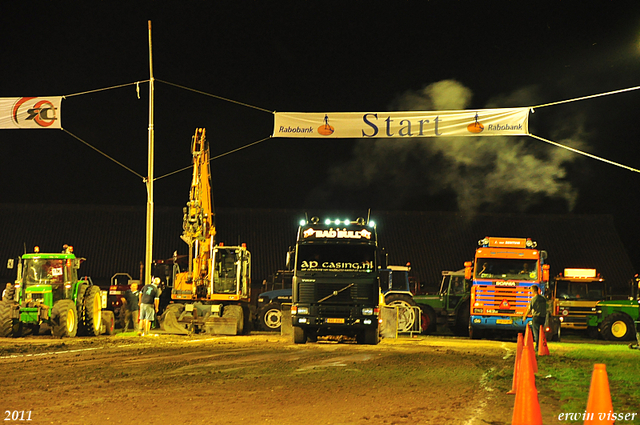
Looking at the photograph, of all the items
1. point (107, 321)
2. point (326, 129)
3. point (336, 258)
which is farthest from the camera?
point (107, 321)

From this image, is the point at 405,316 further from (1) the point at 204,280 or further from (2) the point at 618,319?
(2) the point at 618,319

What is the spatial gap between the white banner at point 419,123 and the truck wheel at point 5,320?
10739mm

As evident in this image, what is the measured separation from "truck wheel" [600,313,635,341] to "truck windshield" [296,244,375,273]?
45.5 feet

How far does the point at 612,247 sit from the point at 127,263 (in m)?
29.9

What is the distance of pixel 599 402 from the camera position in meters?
6.63

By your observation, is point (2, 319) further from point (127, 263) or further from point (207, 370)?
point (127, 263)

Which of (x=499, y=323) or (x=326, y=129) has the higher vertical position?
(x=326, y=129)

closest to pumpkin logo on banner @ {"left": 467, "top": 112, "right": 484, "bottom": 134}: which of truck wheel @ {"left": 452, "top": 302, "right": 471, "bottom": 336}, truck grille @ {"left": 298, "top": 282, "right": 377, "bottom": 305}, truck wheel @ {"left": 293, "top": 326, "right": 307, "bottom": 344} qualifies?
truck grille @ {"left": 298, "top": 282, "right": 377, "bottom": 305}

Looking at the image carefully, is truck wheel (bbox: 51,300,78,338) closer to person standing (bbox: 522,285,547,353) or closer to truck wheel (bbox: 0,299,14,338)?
truck wheel (bbox: 0,299,14,338)

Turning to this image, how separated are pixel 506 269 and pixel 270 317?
32.0ft

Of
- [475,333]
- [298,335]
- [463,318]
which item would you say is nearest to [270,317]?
[463,318]

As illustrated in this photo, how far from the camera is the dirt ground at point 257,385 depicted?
954cm

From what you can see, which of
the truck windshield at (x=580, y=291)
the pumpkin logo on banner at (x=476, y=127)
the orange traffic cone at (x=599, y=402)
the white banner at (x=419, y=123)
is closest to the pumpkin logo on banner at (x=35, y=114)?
the white banner at (x=419, y=123)

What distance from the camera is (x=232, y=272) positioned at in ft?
88.2
